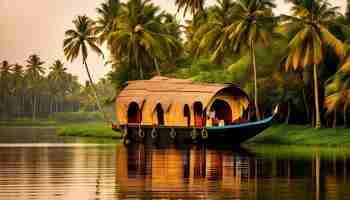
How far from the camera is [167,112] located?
42969 millimetres

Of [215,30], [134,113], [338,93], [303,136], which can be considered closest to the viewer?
[338,93]

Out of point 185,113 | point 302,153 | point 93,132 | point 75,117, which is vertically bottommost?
point 302,153

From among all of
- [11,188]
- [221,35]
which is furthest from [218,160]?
[221,35]

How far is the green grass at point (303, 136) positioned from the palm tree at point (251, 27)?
1.78 m

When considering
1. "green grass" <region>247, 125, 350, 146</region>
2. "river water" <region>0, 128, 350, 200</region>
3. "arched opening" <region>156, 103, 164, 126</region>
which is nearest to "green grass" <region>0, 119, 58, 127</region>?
"arched opening" <region>156, 103, 164, 126</region>

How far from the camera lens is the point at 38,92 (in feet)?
434

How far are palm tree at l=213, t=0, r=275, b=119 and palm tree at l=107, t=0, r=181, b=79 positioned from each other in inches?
296

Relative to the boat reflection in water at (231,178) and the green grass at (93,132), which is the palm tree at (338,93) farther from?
the green grass at (93,132)

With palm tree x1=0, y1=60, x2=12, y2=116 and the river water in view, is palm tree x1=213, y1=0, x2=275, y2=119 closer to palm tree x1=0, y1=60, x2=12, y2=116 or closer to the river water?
the river water

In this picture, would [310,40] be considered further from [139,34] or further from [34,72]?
[34,72]

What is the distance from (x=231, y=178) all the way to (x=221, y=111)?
26025 mm

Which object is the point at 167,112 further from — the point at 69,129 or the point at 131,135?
the point at 69,129

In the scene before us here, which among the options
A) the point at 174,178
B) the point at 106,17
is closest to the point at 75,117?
the point at 106,17

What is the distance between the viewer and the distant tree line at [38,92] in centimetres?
12519
